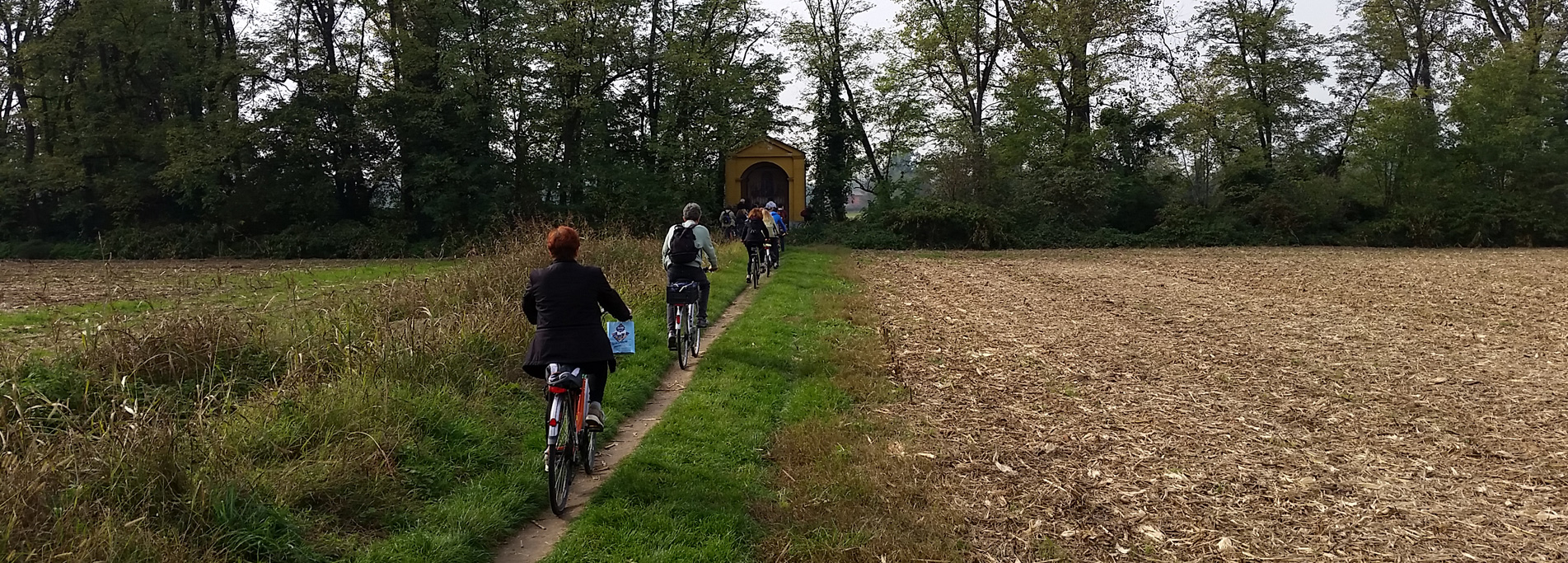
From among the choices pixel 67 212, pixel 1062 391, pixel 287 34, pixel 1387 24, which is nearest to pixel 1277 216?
pixel 1387 24

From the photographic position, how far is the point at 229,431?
461cm

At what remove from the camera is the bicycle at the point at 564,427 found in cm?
446

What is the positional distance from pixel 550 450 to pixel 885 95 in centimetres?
3512

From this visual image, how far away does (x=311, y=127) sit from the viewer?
94.6 ft

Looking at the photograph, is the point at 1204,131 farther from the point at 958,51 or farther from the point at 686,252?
the point at 686,252

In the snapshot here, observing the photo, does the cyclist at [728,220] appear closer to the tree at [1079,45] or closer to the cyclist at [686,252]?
the cyclist at [686,252]

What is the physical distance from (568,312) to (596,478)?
44.0 inches

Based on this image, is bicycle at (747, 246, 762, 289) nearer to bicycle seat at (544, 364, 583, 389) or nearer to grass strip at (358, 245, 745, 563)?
grass strip at (358, 245, 745, 563)

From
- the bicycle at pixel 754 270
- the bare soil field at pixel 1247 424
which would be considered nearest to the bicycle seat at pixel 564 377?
the bare soil field at pixel 1247 424

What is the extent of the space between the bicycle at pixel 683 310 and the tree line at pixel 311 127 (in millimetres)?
18974

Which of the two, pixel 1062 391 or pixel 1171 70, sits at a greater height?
pixel 1171 70

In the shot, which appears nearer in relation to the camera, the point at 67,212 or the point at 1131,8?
the point at 67,212

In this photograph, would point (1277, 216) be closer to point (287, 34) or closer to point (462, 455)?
point (462, 455)

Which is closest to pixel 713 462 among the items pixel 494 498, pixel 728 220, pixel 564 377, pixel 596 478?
pixel 596 478
